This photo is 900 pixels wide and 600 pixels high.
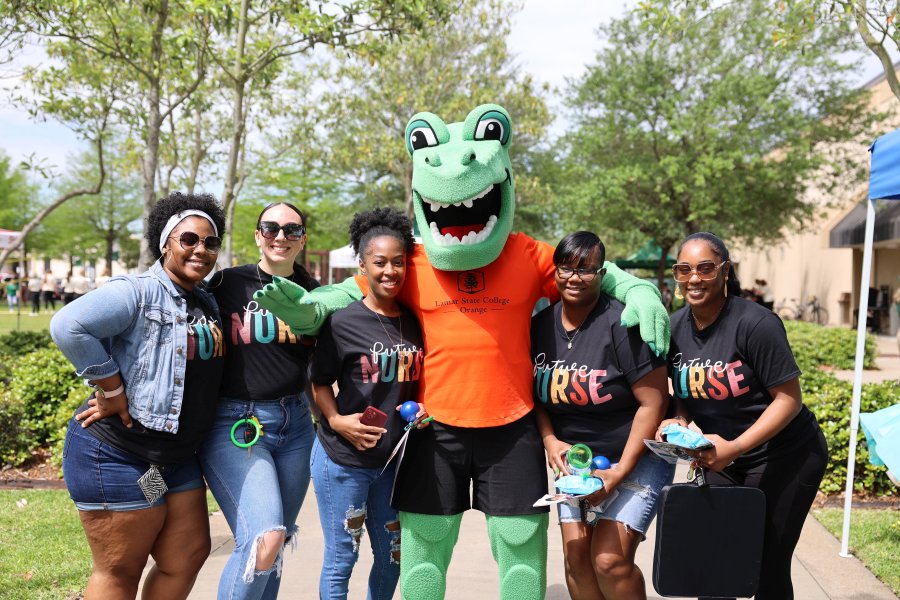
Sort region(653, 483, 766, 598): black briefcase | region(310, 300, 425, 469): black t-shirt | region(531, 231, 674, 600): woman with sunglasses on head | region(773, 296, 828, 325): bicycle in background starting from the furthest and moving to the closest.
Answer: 1. region(773, 296, 828, 325): bicycle in background
2. region(310, 300, 425, 469): black t-shirt
3. region(531, 231, 674, 600): woman with sunglasses on head
4. region(653, 483, 766, 598): black briefcase

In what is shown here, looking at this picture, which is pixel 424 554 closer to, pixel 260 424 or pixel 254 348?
pixel 260 424

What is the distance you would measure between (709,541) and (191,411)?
2115 millimetres

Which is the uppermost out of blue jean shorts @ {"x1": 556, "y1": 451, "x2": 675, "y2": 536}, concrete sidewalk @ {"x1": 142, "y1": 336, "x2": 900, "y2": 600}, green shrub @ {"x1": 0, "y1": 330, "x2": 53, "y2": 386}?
blue jean shorts @ {"x1": 556, "y1": 451, "x2": 675, "y2": 536}

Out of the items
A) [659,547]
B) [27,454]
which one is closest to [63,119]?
[27,454]

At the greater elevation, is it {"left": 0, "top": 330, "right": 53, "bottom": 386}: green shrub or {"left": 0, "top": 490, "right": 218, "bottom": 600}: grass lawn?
{"left": 0, "top": 330, "right": 53, "bottom": 386}: green shrub

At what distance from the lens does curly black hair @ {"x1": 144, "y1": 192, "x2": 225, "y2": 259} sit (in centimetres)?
328

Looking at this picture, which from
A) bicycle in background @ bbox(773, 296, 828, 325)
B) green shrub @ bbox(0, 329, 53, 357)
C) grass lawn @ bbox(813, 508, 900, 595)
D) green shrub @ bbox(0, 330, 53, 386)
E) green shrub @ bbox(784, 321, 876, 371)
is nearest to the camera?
grass lawn @ bbox(813, 508, 900, 595)

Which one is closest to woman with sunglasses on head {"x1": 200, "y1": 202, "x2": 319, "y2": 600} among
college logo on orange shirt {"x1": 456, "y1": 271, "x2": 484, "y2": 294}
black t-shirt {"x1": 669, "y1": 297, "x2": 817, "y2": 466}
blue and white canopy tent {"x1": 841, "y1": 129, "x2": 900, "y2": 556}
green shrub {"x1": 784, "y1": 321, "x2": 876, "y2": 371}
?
college logo on orange shirt {"x1": 456, "y1": 271, "x2": 484, "y2": 294}

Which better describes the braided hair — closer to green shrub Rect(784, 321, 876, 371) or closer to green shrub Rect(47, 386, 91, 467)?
green shrub Rect(47, 386, 91, 467)

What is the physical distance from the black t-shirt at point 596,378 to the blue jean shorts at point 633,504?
0.44ft

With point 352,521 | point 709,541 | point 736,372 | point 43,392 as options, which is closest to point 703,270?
point 736,372

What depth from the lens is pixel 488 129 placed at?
3463mm

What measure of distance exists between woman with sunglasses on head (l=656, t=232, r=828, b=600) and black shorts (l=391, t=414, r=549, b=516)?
1.87ft

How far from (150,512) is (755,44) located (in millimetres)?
19752
